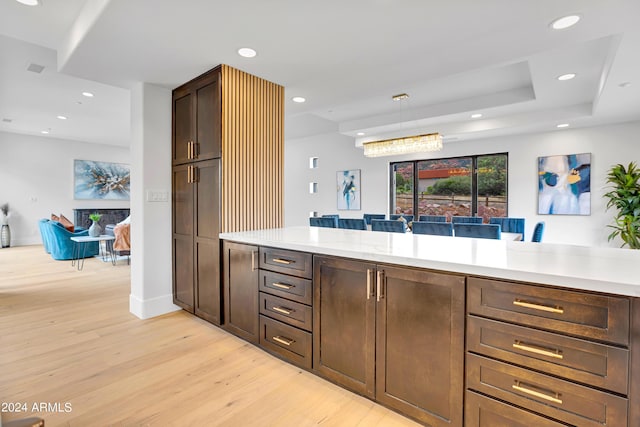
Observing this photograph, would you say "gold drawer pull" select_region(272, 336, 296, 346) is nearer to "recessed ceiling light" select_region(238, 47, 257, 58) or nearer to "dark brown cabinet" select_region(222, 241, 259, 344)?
"dark brown cabinet" select_region(222, 241, 259, 344)

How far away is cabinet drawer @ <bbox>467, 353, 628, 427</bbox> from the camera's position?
1.11m

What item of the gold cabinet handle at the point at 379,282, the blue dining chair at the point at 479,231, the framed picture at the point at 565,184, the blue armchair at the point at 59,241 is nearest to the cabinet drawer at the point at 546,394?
the gold cabinet handle at the point at 379,282

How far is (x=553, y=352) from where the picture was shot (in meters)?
1.20

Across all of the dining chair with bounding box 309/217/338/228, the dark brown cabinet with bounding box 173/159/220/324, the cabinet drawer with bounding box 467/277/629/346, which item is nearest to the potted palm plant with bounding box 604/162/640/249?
the dining chair with bounding box 309/217/338/228

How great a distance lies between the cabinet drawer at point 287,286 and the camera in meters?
1.99

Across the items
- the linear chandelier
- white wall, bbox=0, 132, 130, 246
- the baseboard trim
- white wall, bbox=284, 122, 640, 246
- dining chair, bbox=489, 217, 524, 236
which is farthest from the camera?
white wall, bbox=0, 132, 130, 246

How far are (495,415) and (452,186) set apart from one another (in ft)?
18.5

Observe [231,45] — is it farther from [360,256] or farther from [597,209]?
[597,209]

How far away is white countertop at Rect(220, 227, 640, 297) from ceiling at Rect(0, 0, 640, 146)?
1444mm

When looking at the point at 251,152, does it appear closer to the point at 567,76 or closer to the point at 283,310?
the point at 283,310

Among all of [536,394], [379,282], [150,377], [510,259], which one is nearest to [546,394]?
[536,394]

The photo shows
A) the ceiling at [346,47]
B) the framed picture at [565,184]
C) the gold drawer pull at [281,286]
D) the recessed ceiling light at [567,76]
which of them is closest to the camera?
the ceiling at [346,47]

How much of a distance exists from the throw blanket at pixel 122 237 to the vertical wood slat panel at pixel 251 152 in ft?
12.1

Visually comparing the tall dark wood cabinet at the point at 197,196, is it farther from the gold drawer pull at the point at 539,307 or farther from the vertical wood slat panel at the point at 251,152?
the gold drawer pull at the point at 539,307
